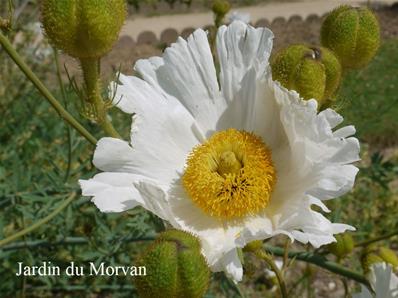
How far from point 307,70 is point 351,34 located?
0.84 feet

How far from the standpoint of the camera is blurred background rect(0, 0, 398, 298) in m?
1.87

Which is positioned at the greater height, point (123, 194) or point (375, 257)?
point (123, 194)

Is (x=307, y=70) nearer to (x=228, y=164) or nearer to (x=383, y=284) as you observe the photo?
(x=228, y=164)

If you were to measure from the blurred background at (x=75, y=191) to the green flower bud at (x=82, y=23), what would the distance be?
0.11 m

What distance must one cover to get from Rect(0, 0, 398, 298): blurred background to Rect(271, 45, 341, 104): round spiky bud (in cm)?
14

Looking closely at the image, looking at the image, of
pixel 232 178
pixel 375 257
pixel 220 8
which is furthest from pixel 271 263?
pixel 220 8

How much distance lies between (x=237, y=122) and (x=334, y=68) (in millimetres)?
319

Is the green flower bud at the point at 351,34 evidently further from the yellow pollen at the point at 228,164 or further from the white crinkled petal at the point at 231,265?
the white crinkled petal at the point at 231,265

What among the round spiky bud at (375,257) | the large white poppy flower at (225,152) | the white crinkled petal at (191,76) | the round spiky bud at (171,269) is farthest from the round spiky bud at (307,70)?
the round spiky bud at (375,257)

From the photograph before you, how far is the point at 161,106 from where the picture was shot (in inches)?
53.4

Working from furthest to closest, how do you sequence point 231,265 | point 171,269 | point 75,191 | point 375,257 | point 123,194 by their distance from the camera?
point 75,191, point 375,257, point 123,194, point 231,265, point 171,269

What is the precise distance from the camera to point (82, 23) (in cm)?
107

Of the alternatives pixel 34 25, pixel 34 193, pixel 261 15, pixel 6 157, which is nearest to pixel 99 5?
pixel 34 193

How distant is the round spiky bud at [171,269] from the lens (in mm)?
884
